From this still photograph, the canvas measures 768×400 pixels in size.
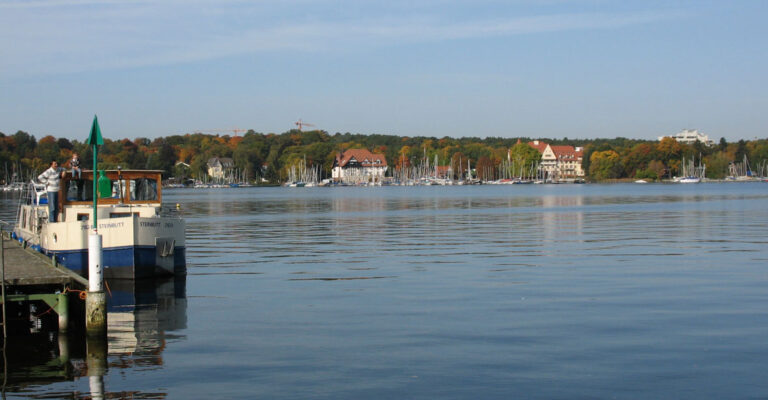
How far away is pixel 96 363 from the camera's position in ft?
54.9

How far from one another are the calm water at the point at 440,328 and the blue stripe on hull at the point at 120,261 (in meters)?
0.62

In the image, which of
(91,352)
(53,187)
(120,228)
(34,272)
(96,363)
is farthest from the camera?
(53,187)

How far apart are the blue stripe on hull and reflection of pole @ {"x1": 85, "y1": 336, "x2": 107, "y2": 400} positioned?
371 inches

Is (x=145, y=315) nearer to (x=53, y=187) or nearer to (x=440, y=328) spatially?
(x=440, y=328)

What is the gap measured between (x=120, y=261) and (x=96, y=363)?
11377 millimetres

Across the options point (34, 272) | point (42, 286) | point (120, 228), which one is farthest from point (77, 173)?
point (42, 286)

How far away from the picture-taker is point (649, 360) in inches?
642

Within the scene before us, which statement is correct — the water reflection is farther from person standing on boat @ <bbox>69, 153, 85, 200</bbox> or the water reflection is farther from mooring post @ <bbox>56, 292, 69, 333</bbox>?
person standing on boat @ <bbox>69, 153, 85, 200</bbox>

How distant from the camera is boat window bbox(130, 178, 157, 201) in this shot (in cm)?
3142

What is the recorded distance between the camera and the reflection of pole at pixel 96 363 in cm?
1489

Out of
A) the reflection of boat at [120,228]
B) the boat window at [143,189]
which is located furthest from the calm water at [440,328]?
the boat window at [143,189]

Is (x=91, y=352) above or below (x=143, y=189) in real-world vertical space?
below

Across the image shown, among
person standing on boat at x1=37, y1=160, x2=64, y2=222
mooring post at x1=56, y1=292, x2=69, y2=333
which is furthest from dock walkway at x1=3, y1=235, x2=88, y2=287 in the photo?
person standing on boat at x1=37, y1=160, x2=64, y2=222

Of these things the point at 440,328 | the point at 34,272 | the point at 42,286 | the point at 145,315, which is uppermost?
the point at 34,272
